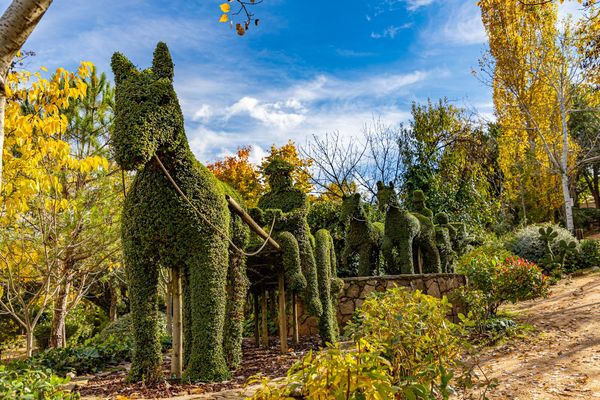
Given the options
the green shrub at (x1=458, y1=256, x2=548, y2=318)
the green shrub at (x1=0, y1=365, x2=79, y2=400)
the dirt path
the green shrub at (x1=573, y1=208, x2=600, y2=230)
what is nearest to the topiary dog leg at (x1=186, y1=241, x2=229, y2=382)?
the green shrub at (x1=0, y1=365, x2=79, y2=400)

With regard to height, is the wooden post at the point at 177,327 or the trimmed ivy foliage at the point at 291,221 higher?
the trimmed ivy foliage at the point at 291,221

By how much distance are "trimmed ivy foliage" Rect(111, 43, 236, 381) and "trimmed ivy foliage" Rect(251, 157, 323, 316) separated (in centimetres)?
163

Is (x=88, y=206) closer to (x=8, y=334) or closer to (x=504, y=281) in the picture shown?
(x=504, y=281)

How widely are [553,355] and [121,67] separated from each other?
7.10 meters

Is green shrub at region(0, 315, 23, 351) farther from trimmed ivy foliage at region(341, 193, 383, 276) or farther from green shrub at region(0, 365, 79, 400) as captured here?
green shrub at region(0, 365, 79, 400)

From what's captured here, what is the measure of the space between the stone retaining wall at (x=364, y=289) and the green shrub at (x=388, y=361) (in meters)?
5.62

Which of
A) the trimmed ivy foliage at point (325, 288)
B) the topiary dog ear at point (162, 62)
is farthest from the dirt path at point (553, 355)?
the topiary dog ear at point (162, 62)

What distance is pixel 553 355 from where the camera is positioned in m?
6.99

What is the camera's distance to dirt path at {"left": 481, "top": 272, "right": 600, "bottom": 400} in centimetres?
554

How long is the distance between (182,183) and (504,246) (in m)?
14.5

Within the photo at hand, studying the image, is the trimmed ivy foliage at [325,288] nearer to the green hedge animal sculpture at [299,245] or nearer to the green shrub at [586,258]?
the green hedge animal sculpture at [299,245]

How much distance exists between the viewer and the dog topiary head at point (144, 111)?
473cm

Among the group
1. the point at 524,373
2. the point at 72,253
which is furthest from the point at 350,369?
the point at 72,253

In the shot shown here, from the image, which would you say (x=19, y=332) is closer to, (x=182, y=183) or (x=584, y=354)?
(x=182, y=183)
